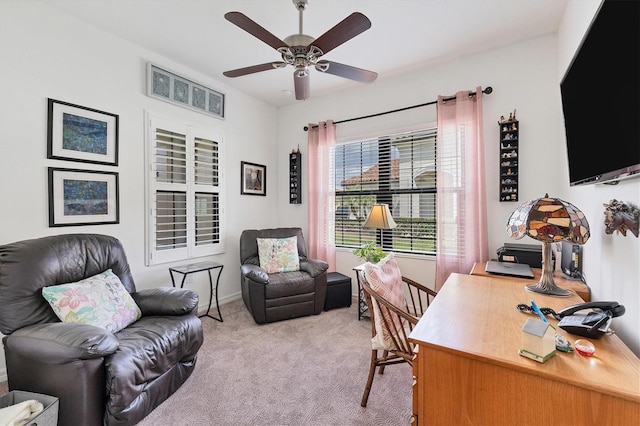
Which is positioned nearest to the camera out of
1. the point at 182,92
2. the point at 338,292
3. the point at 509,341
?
the point at 509,341

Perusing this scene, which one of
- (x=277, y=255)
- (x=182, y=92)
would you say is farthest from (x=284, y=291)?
(x=182, y=92)

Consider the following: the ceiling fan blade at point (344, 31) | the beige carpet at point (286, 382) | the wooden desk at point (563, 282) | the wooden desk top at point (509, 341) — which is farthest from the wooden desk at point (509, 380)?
the ceiling fan blade at point (344, 31)

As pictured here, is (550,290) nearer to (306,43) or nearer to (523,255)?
(523,255)

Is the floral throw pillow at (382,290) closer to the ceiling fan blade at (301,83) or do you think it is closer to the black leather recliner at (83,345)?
the black leather recliner at (83,345)

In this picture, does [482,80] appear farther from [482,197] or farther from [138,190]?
[138,190]

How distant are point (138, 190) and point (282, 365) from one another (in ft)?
7.15

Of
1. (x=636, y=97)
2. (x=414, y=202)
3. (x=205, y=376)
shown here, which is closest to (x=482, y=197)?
(x=414, y=202)

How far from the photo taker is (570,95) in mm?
1537

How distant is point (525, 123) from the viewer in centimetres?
276

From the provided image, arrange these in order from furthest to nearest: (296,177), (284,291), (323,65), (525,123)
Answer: (296,177)
(284,291)
(525,123)
(323,65)

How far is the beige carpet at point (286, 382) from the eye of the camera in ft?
5.61

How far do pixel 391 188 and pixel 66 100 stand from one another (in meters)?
3.31

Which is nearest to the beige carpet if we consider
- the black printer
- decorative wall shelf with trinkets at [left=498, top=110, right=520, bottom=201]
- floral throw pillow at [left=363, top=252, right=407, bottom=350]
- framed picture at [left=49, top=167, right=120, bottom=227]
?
floral throw pillow at [left=363, top=252, right=407, bottom=350]

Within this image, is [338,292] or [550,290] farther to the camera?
[338,292]
